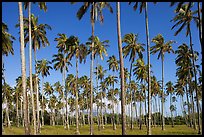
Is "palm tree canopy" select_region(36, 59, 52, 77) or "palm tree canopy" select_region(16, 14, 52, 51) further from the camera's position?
"palm tree canopy" select_region(36, 59, 52, 77)

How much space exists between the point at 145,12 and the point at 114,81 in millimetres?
38476

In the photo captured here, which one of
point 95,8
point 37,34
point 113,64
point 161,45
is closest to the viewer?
point 95,8

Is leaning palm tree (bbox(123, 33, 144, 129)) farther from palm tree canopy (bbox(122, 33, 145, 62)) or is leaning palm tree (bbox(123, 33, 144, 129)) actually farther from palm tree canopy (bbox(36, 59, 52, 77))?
palm tree canopy (bbox(36, 59, 52, 77))

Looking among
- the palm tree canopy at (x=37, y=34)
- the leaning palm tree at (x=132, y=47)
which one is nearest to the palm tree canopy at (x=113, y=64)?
the leaning palm tree at (x=132, y=47)

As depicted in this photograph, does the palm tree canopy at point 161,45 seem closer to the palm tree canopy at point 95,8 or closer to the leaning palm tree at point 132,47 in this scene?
the leaning palm tree at point 132,47

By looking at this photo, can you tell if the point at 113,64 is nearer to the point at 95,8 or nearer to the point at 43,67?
the point at 43,67

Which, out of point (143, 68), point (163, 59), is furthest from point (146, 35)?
point (143, 68)

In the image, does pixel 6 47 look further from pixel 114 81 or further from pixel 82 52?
pixel 114 81

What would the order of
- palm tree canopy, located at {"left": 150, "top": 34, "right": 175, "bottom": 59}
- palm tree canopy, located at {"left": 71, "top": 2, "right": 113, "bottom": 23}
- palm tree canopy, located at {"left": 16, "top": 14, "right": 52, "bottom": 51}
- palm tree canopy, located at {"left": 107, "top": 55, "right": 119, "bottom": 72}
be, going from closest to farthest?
palm tree canopy, located at {"left": 71, "top": 2, "right": 113, "bottom": 23}, palm tree canopy, located at {"left": 16, "top": 14, "right": 52, "bottom": 51}, palm tree canopy, located at {"left": 150, "top": 34, "right": 175, "bottom": 59}, palm tree canopy, located at {"left": 107, "top": 55, "right": 119, "bottom": 72}

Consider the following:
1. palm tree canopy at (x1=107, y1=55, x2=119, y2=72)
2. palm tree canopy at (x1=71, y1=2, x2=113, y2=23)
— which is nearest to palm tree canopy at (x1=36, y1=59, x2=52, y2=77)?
palm tree canopy at (x1=107, y1=55, x2=119, y2=72)

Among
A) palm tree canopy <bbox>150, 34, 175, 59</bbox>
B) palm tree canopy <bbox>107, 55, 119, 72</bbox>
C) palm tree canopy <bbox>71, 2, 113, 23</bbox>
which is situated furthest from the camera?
palm tree canopy <bbox>107, 55, 119, 72</bbox>

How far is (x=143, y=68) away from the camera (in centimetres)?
5809

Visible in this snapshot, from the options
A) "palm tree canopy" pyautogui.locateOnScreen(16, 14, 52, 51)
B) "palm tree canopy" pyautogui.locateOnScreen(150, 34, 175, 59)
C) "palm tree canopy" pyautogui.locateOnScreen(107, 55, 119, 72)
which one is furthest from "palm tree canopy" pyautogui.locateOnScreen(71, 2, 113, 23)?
"palm tree canopy" pyautogui.locateOnScreen(107, 55, 119, 72)

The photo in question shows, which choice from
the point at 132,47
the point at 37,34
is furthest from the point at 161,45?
the point at 37,34
